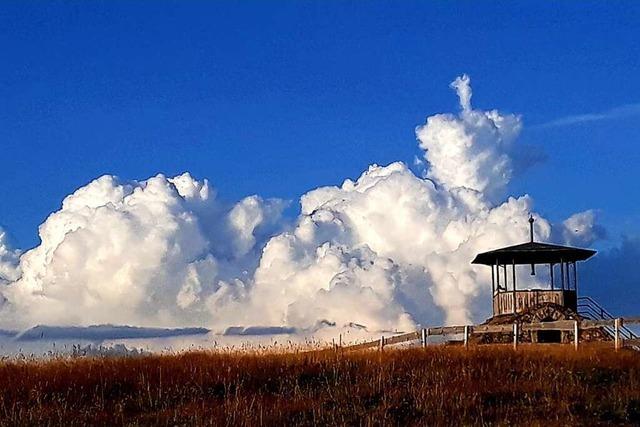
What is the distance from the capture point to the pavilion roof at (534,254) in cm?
5094

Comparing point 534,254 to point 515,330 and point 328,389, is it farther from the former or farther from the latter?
point 328,389

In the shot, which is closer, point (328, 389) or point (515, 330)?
point (328, 389)

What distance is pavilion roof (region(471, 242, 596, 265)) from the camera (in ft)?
167

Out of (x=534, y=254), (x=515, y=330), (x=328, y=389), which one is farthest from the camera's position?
(x=534, y=254)

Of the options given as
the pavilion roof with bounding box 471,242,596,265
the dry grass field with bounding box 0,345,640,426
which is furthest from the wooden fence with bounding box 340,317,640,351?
the pavilion roof with bounding box 471,242,596,265

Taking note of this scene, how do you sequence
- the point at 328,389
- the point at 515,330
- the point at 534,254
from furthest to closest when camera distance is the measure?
1. the point at 534,254
2. the point at 515,330
3. the point at 328,389

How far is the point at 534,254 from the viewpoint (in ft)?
169

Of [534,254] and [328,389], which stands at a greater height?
[534,254]

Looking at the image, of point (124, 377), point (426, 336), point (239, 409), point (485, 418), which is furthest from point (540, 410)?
point (426, 336)

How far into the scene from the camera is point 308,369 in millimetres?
26453

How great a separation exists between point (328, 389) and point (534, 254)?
97.5 feet

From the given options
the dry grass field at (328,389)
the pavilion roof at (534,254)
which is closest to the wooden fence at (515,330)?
the dry grass field at (328,389)

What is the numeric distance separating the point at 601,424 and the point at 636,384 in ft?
15.0

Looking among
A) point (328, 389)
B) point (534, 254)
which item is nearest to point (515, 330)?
point (328, 389)
